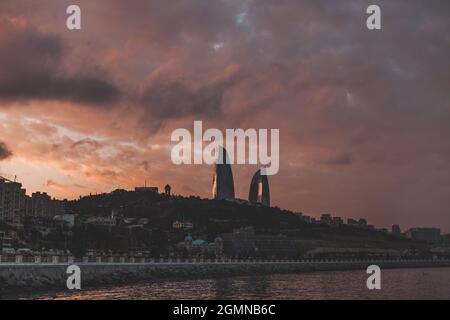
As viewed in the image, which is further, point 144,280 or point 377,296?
point 144,280

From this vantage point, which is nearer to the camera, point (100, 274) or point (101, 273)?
point (100, 274)

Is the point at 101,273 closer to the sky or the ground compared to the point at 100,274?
closer to the sky

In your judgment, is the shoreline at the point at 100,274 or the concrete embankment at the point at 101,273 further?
the concrete embankment at the point at 101,273

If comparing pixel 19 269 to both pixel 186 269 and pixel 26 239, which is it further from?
pixel 26 239

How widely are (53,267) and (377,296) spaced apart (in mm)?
50893

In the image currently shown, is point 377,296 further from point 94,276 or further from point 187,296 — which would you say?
point 94,276

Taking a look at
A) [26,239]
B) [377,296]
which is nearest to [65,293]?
[377,296]

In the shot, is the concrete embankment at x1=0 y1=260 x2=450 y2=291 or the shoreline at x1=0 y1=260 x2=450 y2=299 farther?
the concrete embankment at x1=0 y1=260 x2=450 y2=291
